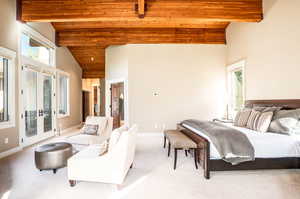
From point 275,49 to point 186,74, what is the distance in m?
2.68

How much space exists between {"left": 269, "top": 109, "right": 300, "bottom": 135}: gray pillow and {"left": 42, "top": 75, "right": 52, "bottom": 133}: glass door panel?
6116 mm

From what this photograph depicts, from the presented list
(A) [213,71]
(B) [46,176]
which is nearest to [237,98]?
(A) [213,71]

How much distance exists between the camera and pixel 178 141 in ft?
11.0

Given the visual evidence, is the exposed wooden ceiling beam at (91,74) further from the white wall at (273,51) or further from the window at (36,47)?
the white wall at (273,51)

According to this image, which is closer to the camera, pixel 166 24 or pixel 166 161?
pixel 166 161

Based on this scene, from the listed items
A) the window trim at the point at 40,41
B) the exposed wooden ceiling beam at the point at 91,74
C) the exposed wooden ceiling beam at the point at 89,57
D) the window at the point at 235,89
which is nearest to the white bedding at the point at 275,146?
the window at the point at 235,89

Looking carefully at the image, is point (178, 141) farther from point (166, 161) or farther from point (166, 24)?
point (166, 24)

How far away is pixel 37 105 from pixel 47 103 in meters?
0.57

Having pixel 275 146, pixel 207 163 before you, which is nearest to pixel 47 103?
pixel 207 163

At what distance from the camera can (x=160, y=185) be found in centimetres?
271

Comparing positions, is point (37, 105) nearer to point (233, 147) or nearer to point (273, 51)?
point (233, 147)

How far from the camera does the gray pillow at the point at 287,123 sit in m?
3.24

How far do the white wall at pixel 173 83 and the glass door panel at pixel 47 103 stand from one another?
2538mm

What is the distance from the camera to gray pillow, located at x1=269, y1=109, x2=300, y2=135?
3238 mm
